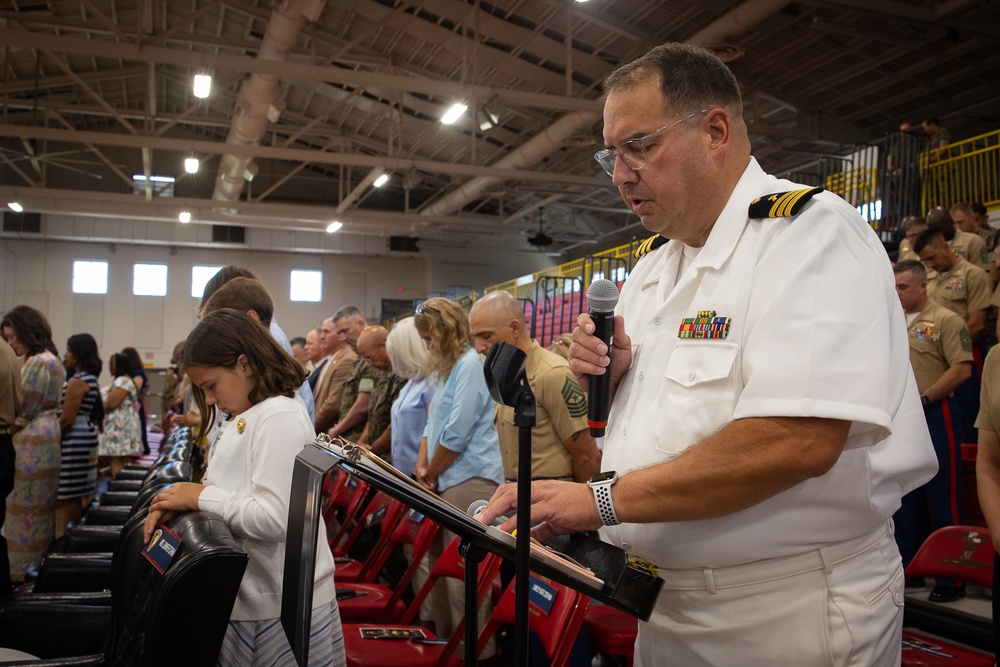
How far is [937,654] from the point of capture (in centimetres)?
227

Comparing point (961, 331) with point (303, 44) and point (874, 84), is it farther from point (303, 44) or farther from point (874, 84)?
point (303, 44)

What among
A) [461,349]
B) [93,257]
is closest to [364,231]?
[93,257]

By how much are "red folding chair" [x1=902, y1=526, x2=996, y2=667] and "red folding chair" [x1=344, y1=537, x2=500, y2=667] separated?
122 centimetres

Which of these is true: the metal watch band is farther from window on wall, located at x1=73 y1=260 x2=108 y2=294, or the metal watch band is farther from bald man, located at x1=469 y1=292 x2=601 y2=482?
window on wall, located at x1=73 y1=260 x2=108 y2=294

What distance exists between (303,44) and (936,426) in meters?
11.0

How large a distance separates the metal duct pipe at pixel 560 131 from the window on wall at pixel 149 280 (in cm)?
697

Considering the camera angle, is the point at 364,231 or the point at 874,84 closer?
the point at 874,84

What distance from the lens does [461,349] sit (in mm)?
3867

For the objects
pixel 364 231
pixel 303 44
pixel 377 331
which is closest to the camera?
pixel 377 331

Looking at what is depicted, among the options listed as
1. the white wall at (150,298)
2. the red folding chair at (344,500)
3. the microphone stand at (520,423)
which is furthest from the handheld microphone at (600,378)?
the white wall at (150,298)

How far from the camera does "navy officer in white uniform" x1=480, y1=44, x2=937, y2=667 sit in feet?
3.42

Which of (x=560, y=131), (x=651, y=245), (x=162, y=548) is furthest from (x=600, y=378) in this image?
(x=560, y=131)

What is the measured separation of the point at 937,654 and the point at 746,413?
5.70 feet

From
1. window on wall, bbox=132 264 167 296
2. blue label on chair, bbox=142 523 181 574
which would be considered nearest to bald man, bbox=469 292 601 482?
blue label on chair, bbox=142 523 181 574
